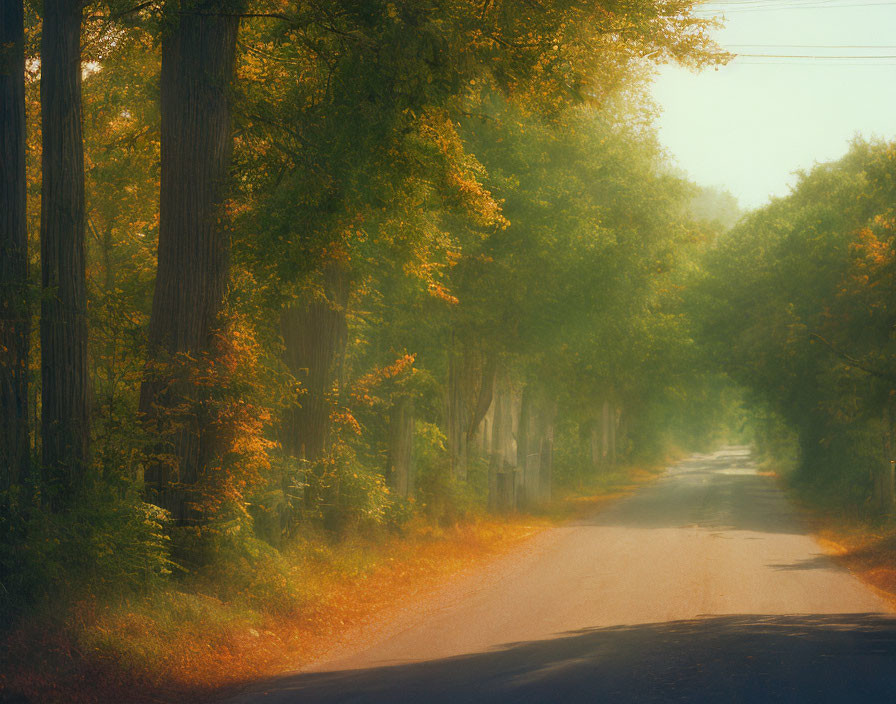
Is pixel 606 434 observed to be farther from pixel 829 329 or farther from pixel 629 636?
pixel 629 636

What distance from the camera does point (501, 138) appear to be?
2256cm

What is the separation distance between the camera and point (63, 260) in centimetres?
1020

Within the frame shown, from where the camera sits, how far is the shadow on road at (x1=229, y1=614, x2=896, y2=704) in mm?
7984

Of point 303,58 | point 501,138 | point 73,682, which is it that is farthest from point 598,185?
point 73,682

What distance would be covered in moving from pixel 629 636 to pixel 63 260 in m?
7.87

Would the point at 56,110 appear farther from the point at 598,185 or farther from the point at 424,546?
the point at 598,185

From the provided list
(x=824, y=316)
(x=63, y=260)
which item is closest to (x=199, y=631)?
(x=63, y=260)

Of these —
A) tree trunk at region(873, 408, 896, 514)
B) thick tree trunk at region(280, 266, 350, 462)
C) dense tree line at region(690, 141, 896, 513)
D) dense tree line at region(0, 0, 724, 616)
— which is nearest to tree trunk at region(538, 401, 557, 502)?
dense tree line at region(690, 141, 896, 513)

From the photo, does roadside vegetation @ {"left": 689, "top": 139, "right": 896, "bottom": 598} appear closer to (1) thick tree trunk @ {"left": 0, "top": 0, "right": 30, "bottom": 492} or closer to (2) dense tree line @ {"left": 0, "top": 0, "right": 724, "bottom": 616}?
(2) dense tree line @ {"left": 0, "top": 0, "right": 724, "bottom": 616}

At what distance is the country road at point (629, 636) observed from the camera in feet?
27.1

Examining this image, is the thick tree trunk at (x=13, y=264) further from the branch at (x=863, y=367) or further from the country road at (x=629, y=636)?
the branch at (x=863, y=367)

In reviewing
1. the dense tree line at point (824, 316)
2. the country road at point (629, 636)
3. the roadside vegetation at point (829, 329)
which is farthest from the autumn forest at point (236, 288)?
the dense tree line at point (824, 316)

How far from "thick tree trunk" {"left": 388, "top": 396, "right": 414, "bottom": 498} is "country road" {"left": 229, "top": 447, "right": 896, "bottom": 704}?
117 inches

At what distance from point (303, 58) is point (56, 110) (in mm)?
4221
